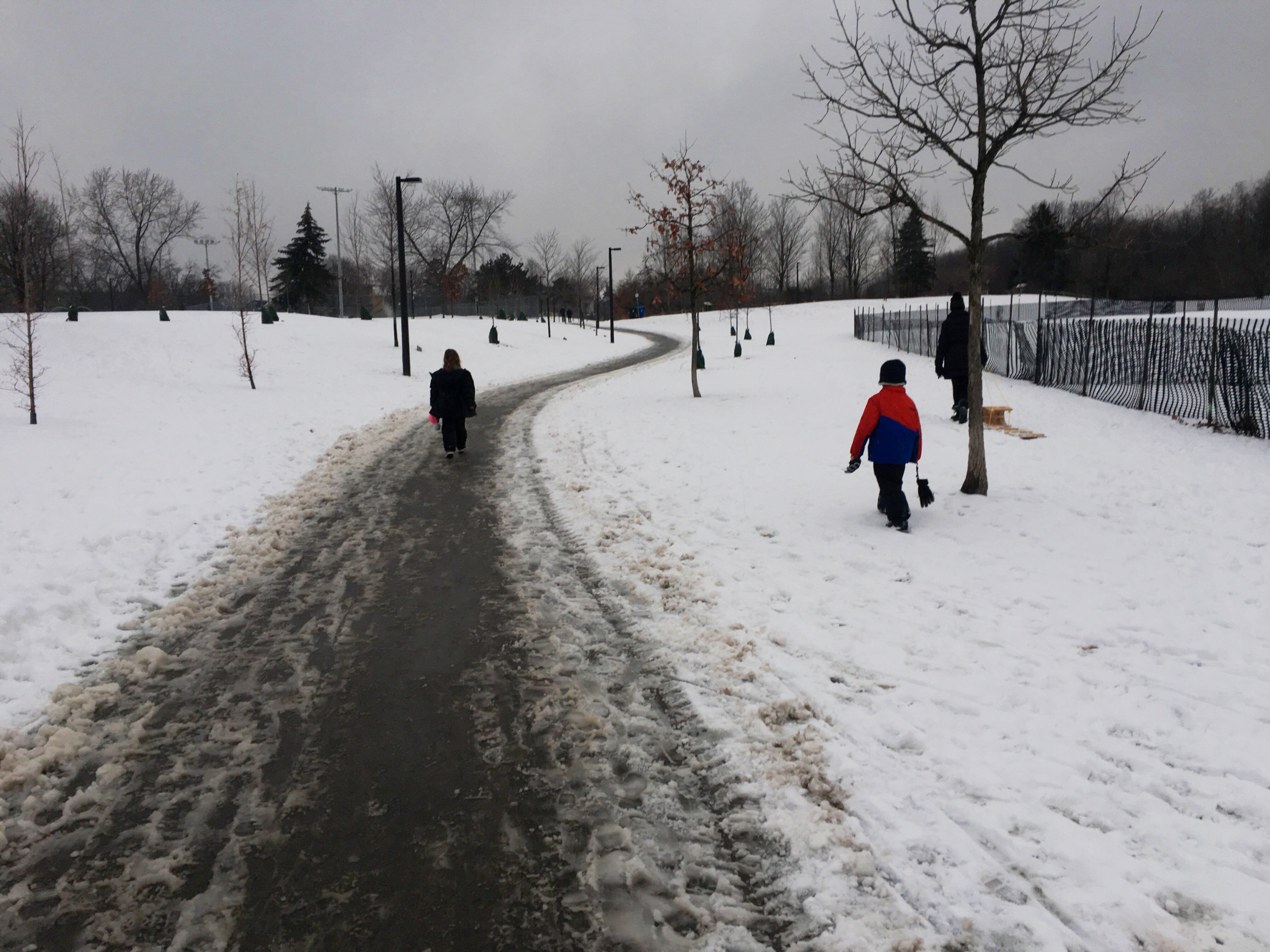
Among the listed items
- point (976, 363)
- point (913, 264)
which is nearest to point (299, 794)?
point (976, 363)

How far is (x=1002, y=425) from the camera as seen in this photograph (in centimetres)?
1270

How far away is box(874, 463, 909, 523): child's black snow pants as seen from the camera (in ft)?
23.0

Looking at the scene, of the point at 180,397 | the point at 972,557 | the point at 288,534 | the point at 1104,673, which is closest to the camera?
the point at 1104,673

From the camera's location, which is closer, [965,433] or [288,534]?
[288,534]

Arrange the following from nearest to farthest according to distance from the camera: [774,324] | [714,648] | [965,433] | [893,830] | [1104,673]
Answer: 1. [893,830]
2. [1104,673]
3. [714,648]
4. [965,433]
5. [774,324]

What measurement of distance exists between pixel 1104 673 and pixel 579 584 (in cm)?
352

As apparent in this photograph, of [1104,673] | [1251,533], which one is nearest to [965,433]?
[1251,533]

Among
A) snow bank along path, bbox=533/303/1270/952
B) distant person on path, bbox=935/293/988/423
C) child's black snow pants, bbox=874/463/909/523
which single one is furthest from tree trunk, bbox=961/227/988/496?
distant person on path, bbox=935/293/988/423

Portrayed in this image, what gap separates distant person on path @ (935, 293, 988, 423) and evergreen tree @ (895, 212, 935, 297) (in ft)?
235

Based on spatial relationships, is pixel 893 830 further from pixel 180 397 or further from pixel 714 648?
pixel 180 397

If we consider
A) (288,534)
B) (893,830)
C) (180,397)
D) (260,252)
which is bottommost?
(893,830)

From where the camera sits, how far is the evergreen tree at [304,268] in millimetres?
60094

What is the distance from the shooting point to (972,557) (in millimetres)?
6273

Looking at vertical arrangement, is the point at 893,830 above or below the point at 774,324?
below
